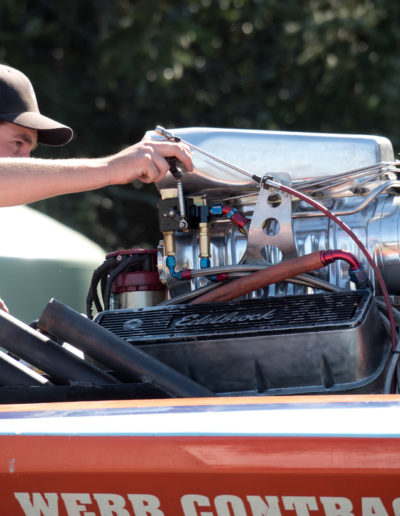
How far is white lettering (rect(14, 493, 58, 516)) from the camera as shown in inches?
47.4

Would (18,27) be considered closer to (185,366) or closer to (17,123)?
(17,123)


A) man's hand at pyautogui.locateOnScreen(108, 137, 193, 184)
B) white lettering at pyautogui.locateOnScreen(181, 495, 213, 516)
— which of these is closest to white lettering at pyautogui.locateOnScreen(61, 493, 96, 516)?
white lettering at pyautogui.locateOnScreen(181, 495, 213, 516)

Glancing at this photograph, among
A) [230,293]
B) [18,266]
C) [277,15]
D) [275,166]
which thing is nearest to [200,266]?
[230,293]

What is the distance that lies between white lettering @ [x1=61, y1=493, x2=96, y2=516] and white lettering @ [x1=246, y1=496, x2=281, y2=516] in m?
0.23

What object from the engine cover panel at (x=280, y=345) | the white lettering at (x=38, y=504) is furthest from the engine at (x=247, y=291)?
the white lettering at (x=38, y=504)

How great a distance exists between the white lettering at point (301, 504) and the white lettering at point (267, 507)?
1 centimetres

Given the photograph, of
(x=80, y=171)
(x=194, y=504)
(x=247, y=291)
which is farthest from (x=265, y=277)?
(x=194, y=504)

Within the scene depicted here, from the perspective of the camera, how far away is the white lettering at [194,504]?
45.9 inches

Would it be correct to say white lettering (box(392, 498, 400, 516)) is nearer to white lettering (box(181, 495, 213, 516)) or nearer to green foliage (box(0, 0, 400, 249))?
white lettering (box(181, 495, 213, 516))

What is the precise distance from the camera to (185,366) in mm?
1934

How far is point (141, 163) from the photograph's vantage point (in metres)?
1.87

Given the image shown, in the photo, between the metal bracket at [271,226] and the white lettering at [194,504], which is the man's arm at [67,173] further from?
the white lettering at [194,504]

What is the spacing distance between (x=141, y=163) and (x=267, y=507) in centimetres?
93

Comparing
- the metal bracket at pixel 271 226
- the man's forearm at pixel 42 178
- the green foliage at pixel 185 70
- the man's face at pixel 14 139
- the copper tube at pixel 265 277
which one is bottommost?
the copper tube at pixel 265 277
